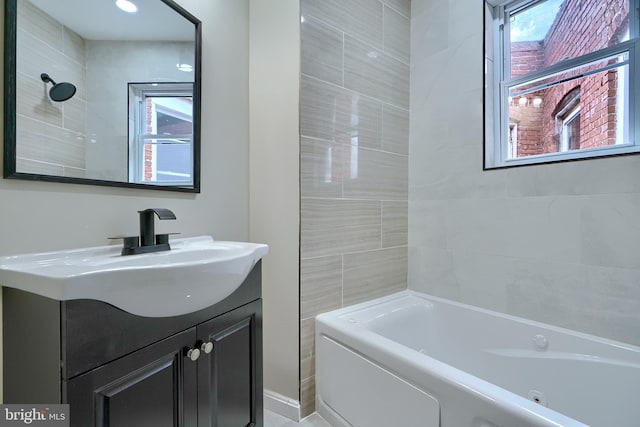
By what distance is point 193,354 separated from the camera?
937mm

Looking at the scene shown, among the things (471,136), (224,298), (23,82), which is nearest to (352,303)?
(224,298)

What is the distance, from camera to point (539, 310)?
149 cm

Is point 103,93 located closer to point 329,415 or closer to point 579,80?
point 329,415

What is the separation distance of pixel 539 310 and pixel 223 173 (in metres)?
1.75

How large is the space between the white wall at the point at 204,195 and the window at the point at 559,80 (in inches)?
54.8

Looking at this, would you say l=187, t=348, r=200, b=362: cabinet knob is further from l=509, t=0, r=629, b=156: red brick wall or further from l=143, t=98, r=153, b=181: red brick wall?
l=509, t=0, r=629, b=156: red brick wall

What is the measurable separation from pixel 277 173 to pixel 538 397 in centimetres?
162

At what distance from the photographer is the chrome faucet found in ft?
3.48

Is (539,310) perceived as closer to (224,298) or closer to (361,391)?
(361,391)

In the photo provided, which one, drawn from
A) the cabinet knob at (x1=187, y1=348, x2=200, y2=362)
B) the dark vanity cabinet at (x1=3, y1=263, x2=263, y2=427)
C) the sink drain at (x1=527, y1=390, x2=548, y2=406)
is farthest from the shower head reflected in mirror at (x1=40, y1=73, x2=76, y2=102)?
the sink drain at (x1=527, y1=390, x2=548, y2=406)

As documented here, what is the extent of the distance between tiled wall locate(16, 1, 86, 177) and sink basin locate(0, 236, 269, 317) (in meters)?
0.29

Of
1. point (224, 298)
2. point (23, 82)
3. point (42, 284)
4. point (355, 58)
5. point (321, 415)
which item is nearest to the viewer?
point (42, 284)

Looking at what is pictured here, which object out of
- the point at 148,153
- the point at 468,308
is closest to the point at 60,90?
the point at 148,153

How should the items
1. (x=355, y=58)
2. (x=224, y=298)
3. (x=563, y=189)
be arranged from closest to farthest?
(x=224, y=298), (x=563, y=189), (x=355, y=58)
